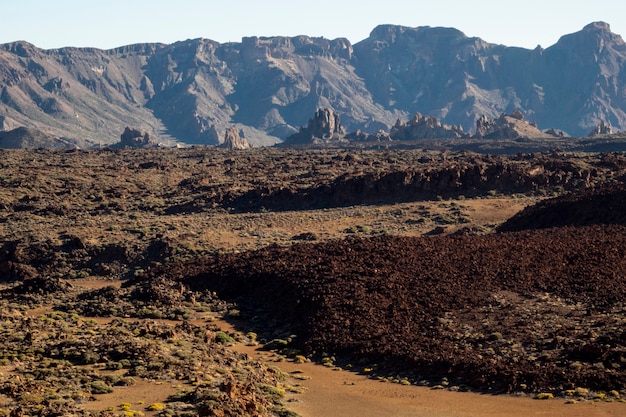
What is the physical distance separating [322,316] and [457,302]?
5437 mm

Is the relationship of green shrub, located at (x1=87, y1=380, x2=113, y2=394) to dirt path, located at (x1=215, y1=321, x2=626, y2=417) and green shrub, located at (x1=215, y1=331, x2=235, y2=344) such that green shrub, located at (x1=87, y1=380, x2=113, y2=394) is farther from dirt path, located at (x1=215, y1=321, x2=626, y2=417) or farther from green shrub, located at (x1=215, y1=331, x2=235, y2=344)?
green shrub, located at (x1=215, y1=331, x2=235, y2=344)

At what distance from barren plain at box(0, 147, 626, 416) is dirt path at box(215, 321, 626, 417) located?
86mm

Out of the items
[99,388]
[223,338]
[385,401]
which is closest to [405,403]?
[385,401]

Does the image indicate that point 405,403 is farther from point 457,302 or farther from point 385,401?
point 457,302

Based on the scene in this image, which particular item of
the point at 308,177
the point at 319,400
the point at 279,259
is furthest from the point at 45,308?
the point at 308,177

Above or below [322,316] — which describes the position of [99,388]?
below

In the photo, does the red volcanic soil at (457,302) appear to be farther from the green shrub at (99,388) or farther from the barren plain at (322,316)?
the green shrub at (99,388)

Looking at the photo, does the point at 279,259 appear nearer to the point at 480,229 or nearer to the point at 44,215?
the point at 480,229

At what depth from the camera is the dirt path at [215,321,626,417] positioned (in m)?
27.9

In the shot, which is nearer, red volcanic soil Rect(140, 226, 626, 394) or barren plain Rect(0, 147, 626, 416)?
barren plain Rect(0, 147, 626, 416)

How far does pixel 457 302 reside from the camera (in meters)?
38.1

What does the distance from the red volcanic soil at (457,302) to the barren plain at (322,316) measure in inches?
3.6

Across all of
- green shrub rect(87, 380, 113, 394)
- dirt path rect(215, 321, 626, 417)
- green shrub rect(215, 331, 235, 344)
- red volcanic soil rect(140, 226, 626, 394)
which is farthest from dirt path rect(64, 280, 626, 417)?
green shrub rect(215, 331, 235, 344)

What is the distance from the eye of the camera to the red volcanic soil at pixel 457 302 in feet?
104
